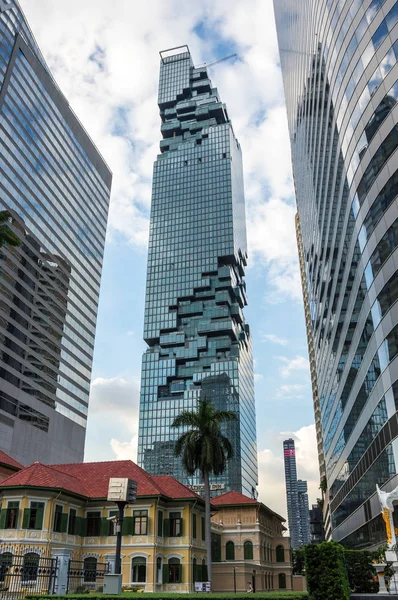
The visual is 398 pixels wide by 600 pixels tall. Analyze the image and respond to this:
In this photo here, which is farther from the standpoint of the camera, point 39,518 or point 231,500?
point 231,500

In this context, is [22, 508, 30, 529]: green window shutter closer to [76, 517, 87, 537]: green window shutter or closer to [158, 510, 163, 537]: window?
[76, 517, 87, 537]: green window shutter

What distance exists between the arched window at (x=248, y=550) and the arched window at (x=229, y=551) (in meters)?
1.26

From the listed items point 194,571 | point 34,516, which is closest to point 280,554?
point 194,571

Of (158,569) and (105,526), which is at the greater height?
(105,526)

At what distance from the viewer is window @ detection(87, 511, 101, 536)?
44.3 meters

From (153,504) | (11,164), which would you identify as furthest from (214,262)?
(153,504)

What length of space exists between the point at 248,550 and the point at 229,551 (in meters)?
2.17

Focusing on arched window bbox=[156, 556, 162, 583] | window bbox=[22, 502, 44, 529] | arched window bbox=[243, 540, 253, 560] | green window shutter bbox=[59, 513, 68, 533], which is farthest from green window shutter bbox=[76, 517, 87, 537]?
arched window bbox=[243, 540, 253, 560]

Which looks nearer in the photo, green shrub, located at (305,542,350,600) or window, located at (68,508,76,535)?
green shrub, located at (305,542,350,600)

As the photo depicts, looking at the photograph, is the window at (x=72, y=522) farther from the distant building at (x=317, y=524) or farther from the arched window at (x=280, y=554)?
the distant building at (x=317, y=524)

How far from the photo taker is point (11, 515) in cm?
3978

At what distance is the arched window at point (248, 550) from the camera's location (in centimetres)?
5897

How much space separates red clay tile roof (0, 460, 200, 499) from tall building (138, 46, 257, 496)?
100 m

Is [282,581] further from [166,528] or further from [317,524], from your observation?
[317,524]
